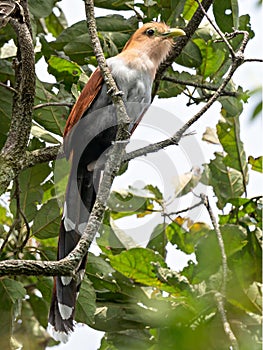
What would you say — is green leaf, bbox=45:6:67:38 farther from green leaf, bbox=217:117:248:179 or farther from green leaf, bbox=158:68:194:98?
green leaf, bbox=217:117:248:179

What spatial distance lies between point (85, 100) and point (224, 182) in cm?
93

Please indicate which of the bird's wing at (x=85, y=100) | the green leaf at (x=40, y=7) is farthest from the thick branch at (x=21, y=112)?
the green leaf at (x=40, y=7)

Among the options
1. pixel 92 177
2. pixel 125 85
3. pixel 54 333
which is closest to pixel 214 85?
pixel 125 85

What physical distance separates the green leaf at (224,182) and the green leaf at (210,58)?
0.52m

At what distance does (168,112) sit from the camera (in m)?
2.73

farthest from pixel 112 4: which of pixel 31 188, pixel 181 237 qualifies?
pixel 181 237

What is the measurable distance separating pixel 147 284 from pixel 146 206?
537 mm

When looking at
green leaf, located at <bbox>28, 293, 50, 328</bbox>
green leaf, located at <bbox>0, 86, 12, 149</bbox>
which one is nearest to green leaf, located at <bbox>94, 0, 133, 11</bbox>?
green leaf, located at <bbox>0, 86, 12, 149</bbox>

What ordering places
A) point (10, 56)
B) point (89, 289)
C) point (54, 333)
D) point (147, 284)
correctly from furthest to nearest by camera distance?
point (10, 56), point (147, 284), point (89, 289), point (54, 333)

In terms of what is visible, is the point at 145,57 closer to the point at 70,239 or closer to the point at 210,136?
the point at 210,136

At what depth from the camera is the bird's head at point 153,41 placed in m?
2.93

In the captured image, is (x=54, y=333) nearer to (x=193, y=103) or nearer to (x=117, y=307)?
(x=117, y=307)

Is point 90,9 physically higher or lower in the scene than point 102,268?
higher

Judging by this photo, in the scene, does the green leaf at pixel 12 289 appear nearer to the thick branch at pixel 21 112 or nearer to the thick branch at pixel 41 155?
the thick branch at pixel 41 155
